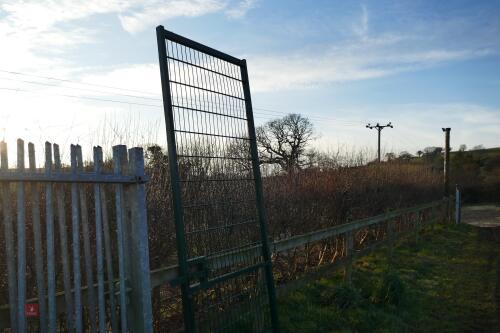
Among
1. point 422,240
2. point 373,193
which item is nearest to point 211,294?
point 373,193

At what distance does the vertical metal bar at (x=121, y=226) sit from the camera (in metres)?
3.60

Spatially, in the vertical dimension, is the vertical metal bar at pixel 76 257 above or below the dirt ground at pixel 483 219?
above

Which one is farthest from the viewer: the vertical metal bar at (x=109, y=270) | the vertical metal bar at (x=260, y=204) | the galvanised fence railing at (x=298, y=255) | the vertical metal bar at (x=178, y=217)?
the vertical metal bar at (x=260, y=204)

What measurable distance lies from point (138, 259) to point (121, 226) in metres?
0.29

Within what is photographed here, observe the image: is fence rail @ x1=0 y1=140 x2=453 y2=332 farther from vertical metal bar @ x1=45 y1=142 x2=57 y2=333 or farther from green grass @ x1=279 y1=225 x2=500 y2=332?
green grass @ x1=279 y1=225 x2=500 y2=332

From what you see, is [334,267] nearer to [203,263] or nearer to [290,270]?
[290,270]

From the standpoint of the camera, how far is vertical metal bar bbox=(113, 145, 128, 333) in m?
3.60

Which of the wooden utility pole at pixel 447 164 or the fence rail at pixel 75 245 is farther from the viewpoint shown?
the wooden utility pole at pixel 447 164

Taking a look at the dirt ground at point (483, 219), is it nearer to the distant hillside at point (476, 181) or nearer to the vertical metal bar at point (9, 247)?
the distant hillside at point (476, 181)

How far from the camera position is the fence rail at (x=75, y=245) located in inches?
118

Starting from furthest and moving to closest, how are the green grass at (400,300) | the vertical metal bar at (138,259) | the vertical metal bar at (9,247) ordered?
the green grass at (400,300) < the vertical metal bar at (138,259) < the vertical metal bar at (9,247)

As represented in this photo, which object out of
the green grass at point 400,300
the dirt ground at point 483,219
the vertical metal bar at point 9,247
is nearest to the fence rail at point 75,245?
the vertical metal bar at point 9,247

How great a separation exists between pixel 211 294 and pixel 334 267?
3.40m

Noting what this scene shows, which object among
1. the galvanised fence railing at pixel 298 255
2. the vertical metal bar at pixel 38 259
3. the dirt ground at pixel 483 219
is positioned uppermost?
the vertical metal bar at pixel 38 259
